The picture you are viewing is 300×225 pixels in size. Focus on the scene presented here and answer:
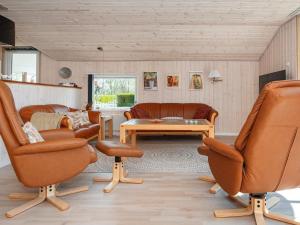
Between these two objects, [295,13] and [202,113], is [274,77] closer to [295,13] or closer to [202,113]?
[295,13]

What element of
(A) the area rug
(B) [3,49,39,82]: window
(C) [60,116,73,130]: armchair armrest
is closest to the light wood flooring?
(A) the area rug

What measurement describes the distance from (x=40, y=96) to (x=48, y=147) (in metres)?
3.17

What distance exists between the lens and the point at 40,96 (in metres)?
5.02

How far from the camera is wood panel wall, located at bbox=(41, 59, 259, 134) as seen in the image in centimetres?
712

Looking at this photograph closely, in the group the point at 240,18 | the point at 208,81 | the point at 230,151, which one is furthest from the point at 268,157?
the point at 208,81

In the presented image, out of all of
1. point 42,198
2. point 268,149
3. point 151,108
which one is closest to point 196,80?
point 151,108

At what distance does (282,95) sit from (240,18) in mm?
3895

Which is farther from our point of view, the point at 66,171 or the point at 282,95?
the point at 66,171

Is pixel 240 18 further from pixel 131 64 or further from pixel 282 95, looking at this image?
pixel 282 95

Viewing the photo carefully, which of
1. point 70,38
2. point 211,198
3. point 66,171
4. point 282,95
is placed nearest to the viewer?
point 282,95

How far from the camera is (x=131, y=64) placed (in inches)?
286

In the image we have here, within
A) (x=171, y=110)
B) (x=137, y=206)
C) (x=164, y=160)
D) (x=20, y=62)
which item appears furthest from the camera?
(x=20, y=62)

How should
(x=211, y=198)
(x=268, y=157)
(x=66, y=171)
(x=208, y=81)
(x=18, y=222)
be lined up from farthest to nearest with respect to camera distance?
(x=208, y=81)
(x=211, y=198)
(x=66, y=171)
(x=18, y=222)
(x=268, y=157)

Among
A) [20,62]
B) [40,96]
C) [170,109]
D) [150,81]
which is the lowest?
[170,109]
